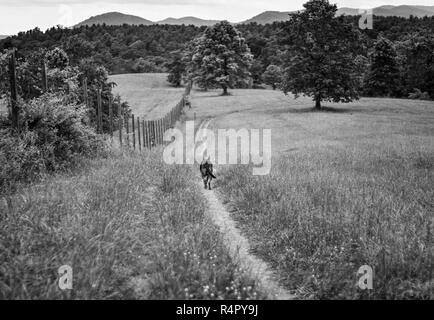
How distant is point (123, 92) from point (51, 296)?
76.2 metres

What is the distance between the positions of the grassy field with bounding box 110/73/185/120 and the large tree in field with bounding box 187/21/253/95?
6.63 m

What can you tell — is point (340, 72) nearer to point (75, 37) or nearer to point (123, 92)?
point (75, 37)

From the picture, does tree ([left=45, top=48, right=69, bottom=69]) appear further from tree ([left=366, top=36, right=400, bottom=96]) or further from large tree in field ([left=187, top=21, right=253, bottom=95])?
tree ([left=366, top=36, right=400, bottom=96])

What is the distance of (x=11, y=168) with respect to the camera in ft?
31.3

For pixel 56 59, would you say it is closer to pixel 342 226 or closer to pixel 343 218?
pixel 343 218

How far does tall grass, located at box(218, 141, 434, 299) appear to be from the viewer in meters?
6.08

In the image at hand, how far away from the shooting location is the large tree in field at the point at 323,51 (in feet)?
142

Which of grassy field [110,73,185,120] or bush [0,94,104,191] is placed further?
grassy field [110,73,185,120]

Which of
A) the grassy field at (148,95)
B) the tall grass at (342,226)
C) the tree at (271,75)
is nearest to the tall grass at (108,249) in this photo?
the tall grass at (342,226)

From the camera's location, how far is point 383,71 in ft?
253

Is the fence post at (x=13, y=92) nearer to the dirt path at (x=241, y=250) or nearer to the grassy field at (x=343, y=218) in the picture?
the dirt path at (x=241, y=250)

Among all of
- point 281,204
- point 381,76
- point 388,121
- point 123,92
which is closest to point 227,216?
point 281,204

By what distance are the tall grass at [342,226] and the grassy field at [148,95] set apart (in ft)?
131

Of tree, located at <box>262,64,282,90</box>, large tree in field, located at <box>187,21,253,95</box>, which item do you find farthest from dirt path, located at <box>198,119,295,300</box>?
tree, located at <box>262,64,282,90</box>
